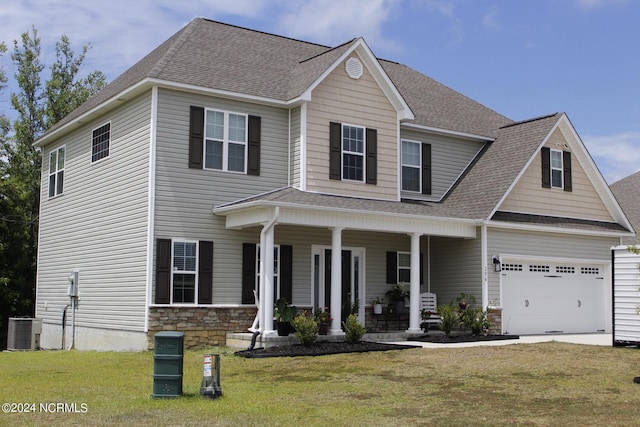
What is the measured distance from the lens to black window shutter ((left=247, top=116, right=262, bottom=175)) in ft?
68.4

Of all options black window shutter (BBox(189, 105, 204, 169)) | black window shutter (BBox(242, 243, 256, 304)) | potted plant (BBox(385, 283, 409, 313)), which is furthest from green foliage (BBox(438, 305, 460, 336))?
black window shutter (BBox(189, 105, 204, 169))

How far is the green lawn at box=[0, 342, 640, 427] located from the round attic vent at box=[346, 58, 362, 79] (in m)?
8.29

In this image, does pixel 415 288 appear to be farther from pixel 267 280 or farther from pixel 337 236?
pixel 267 280

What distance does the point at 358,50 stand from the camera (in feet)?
71.7

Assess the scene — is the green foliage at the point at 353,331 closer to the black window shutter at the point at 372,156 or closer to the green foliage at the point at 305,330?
the green foliage at the point at 305,330

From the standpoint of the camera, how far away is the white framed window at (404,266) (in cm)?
2345

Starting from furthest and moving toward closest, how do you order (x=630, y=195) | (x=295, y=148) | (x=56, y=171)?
(x=630, y=195) → (x=56, y=171) → (x=295, y=148)

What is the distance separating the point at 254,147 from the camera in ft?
68.6

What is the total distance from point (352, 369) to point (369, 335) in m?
5.55

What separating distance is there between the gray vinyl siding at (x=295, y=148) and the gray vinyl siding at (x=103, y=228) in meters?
3.93

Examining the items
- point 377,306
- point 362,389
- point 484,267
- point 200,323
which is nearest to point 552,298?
point 484,267

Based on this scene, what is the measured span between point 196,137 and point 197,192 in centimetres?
140

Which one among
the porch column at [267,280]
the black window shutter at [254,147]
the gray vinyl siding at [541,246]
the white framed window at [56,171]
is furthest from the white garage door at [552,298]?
the white framed window at [56,171]

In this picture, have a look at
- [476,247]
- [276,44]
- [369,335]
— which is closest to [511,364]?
[369,335]
